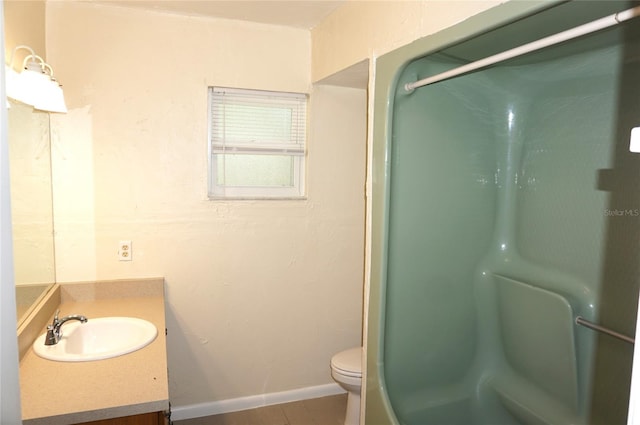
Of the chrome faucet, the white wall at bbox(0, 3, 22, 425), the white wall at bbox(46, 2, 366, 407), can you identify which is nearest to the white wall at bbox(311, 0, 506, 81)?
the white wall at bbox(46, 2, 366, 407)

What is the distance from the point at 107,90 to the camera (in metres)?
2.20

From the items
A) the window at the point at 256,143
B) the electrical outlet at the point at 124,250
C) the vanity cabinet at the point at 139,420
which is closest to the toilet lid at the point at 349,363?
the window at the point at 256,143

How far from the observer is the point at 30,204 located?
177cm

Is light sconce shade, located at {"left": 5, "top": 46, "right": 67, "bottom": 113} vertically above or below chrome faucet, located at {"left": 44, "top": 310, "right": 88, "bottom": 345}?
above

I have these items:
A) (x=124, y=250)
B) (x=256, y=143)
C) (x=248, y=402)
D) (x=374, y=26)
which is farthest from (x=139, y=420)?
(x=374, y=26)

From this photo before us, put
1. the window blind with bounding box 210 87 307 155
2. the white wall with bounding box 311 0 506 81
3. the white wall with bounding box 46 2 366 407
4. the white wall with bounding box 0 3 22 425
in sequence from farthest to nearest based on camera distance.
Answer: the window blind with bounding box 210 87 307 155 → the white wall with bounding box 46 2 366 407 → the white wall with bounding box 311 0 506 81 → the white wall with bounding box 0 3 22 425

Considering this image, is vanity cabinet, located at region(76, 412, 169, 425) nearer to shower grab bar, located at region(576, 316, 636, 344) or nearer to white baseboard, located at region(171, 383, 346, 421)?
white baseboard, located at region(171, 383, 346, 421)

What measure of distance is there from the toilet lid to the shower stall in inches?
14.8

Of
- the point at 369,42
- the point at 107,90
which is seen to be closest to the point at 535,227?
the point at 369,42

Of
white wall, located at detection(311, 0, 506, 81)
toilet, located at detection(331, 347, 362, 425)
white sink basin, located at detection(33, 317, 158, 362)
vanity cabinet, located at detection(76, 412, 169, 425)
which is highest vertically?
white wall, located at detection(311, 0, 506, 81)

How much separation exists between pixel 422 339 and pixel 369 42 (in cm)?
135

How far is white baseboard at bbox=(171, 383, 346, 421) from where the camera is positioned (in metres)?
2.48

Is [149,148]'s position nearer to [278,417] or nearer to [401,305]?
[401,305]

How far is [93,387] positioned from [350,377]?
1290 millimetres
